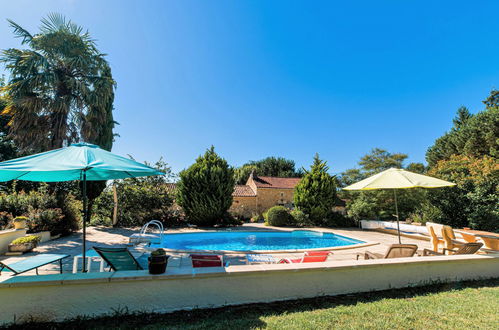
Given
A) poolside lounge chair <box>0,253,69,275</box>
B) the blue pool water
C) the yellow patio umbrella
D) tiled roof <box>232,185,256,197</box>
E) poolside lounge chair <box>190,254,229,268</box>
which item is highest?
the yellow patio umbrella

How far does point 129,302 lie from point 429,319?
13.4 feet

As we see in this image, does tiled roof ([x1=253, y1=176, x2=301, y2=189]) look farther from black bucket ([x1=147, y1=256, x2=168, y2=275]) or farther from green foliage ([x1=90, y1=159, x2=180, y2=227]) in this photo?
black bucket ([x1=147, y1=256, x2=168, y2=275])

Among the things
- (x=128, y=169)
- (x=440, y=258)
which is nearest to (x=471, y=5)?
(x=440, y=258)

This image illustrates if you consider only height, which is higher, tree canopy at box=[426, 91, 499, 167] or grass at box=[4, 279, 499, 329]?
tree canopy at box=[426, 91, 499, 167]

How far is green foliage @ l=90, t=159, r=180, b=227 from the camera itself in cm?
1431

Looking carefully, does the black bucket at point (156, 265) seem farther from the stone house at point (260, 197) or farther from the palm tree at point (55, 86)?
the stone house at point (260, 197)

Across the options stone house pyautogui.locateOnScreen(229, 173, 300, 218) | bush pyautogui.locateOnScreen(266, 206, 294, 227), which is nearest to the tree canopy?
bush pyautogui.locateOnScreen(266, 206, 294, 227)

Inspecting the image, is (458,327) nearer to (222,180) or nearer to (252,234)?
(252,234)

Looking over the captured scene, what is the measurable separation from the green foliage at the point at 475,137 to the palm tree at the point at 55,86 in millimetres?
26621

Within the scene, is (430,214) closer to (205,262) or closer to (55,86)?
(205,262)

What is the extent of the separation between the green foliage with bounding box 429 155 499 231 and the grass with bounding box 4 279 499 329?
8808 millimetres

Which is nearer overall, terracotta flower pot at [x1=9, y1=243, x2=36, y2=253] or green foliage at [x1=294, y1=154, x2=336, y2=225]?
terracotta flower pot at [x1=9, y1=243, x2=36, y2=253]

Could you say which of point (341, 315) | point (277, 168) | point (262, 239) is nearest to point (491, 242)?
point (341, 315)

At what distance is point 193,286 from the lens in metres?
3.33
